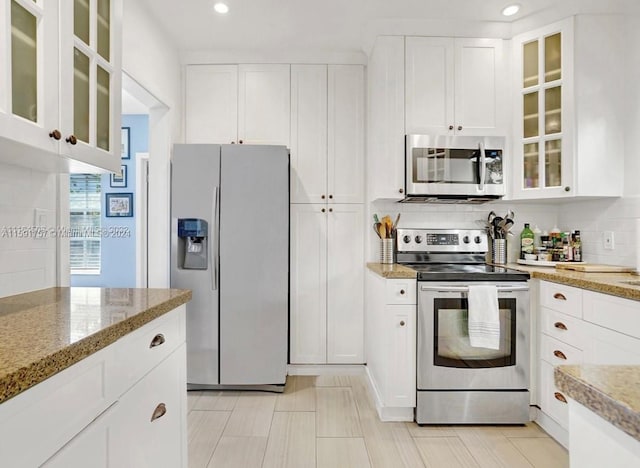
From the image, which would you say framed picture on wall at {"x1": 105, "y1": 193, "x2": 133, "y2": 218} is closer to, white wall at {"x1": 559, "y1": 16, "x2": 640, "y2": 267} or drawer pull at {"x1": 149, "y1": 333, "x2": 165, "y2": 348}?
drawer pull at {"x1": 149, "y1": 333, "x2": 165, "y2": 348}

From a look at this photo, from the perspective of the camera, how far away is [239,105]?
3023mm

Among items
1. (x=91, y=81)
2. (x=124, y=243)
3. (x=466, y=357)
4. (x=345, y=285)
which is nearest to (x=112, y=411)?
(x=91, y=81)

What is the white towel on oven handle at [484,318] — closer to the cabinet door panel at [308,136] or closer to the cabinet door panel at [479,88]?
the cabinet door panel at [479,88]

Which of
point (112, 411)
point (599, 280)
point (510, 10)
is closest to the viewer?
point (112, 411)

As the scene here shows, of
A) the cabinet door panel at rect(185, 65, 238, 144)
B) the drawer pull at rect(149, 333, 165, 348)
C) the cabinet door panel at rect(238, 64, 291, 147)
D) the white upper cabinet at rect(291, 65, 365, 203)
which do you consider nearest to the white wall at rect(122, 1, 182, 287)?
the cabinet door panel at rect(185, 65, 238, 144)

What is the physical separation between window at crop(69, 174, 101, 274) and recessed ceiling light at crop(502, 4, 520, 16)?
13.5 feet

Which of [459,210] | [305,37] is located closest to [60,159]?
[305,37]

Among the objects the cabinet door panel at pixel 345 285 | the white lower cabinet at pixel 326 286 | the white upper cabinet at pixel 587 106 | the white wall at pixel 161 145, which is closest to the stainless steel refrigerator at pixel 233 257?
the white wall at pixel 161 145

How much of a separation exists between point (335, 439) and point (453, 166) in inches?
78.1

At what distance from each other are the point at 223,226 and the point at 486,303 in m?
1.83

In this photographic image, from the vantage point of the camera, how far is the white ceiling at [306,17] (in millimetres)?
2359

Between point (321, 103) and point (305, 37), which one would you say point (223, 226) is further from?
point (305, 37)

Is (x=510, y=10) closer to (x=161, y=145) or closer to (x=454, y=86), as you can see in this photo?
(x=454, y=86)

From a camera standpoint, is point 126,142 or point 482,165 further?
point 126,142
